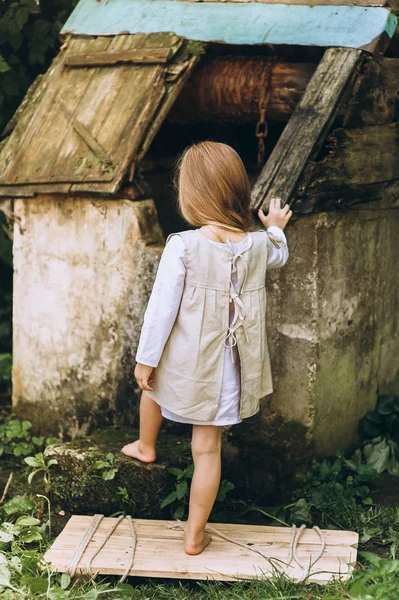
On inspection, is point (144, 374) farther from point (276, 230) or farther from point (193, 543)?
point (276, 230)

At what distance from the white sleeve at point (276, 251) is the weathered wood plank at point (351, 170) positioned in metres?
0.43

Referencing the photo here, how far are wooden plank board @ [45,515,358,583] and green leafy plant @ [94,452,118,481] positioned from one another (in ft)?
0.67

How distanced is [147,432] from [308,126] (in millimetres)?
1622

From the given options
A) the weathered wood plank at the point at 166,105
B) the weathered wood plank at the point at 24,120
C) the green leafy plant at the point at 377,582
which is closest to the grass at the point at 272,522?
the green leafy plant at the point at 377,582

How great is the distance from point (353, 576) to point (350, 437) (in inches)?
52.7

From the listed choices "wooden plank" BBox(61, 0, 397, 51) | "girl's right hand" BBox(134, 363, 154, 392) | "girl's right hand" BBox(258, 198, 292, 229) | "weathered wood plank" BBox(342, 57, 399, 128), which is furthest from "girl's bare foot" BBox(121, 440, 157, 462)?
"wooden plank" BBox(61, 0, 397, 51)

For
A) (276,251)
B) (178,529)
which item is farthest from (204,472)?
(276,251)

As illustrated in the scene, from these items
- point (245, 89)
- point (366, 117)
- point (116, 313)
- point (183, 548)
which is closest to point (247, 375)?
point (183, 548)

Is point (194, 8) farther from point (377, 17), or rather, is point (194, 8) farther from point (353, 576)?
point (353, 576)

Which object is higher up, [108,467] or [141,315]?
[141,315]

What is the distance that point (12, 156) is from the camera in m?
4.89

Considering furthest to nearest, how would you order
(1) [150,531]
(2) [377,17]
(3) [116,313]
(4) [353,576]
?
1. (3) [116,313]
2. (2) [377,17]
3. (1) [150,531]
4. (4) [353,576]

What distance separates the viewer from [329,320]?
444 cm

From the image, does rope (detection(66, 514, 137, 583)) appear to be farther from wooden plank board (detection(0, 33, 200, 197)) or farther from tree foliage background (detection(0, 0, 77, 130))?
tree foliage background (detection(0, 0, 77, 130))
